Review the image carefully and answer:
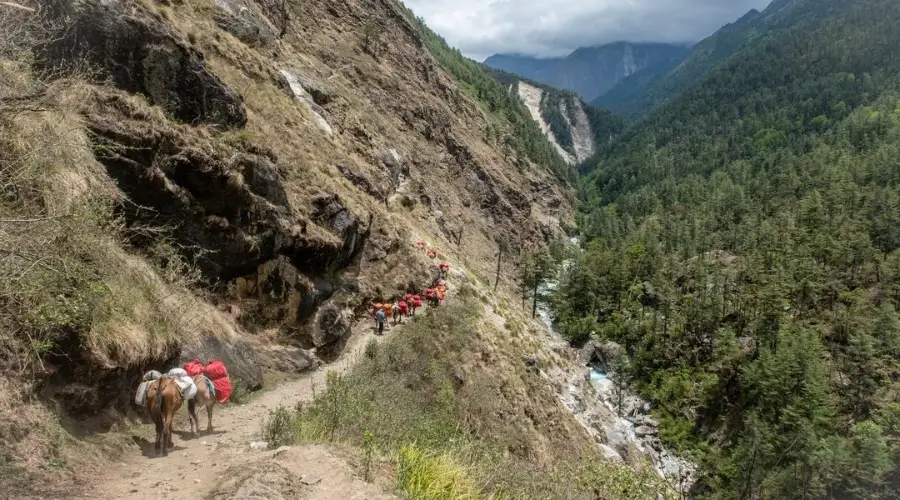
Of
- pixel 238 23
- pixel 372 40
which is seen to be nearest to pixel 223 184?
pixel 238 23

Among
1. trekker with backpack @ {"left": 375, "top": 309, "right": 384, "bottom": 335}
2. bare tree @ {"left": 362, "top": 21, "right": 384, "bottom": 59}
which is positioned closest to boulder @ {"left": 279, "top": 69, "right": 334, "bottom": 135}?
trekker with backpack @ {"left": 375, "top": 309, "right": 384, "bottom": 335}

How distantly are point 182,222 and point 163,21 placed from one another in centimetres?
679

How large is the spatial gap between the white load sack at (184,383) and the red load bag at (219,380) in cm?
99

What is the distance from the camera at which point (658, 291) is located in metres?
76.4

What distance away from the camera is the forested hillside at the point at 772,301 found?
4419 centimetres

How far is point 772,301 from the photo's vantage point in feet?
198

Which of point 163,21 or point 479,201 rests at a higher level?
point 163,21

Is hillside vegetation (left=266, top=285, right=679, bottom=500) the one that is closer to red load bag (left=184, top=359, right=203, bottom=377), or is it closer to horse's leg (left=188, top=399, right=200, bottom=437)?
horse's leg (left=188, top=399, right=200, bottom=437)

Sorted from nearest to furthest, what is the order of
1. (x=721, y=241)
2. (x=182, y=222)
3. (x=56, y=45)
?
(x=56, y=45) < (x=182, y=222) < (x=721, y=241)

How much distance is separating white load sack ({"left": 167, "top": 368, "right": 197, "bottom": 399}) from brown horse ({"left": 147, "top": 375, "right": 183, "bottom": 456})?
0.48m

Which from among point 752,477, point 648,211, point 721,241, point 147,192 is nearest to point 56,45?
point 147,192

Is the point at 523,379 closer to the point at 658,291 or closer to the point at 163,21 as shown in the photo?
the point at 163,21

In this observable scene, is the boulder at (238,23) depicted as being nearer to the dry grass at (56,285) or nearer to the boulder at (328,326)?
the dry grass at (56,285)

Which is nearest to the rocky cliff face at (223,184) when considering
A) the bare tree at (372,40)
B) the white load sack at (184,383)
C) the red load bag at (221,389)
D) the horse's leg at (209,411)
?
the white load sack at (184,383)
